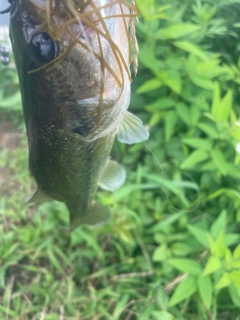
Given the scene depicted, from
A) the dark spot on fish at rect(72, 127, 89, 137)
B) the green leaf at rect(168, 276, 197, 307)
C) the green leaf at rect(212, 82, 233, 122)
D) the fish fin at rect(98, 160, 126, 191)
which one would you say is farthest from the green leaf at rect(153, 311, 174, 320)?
the dark spot on fish at rect(72, 127, 89, 137)

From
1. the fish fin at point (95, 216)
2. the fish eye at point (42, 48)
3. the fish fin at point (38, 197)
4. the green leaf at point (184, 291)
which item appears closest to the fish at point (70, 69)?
the fish eye at point (42, 48)

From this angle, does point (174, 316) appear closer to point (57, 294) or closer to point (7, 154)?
point (57, 294)

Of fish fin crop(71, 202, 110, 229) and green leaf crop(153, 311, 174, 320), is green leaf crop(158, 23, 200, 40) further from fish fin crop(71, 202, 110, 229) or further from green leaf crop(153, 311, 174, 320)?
green leaf crop(153, 311, 174, 320)

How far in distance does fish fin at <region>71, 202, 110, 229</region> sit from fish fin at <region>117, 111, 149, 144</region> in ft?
1.77

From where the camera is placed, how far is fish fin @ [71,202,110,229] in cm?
158

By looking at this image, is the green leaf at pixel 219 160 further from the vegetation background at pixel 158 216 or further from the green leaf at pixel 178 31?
the green leaf at pixel 178 31

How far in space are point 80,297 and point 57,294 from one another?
0.38 ft

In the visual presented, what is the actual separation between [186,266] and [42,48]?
1.18 m

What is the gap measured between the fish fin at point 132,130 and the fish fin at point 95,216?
0.54 m

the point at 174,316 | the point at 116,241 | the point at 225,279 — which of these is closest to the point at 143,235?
the point at 116,241

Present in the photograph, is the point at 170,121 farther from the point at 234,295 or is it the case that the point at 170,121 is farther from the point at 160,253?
the point at 234,295

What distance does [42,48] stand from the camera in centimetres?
71

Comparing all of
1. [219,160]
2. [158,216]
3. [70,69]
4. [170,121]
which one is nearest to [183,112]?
[170,121]

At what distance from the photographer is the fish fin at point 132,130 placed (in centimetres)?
112
